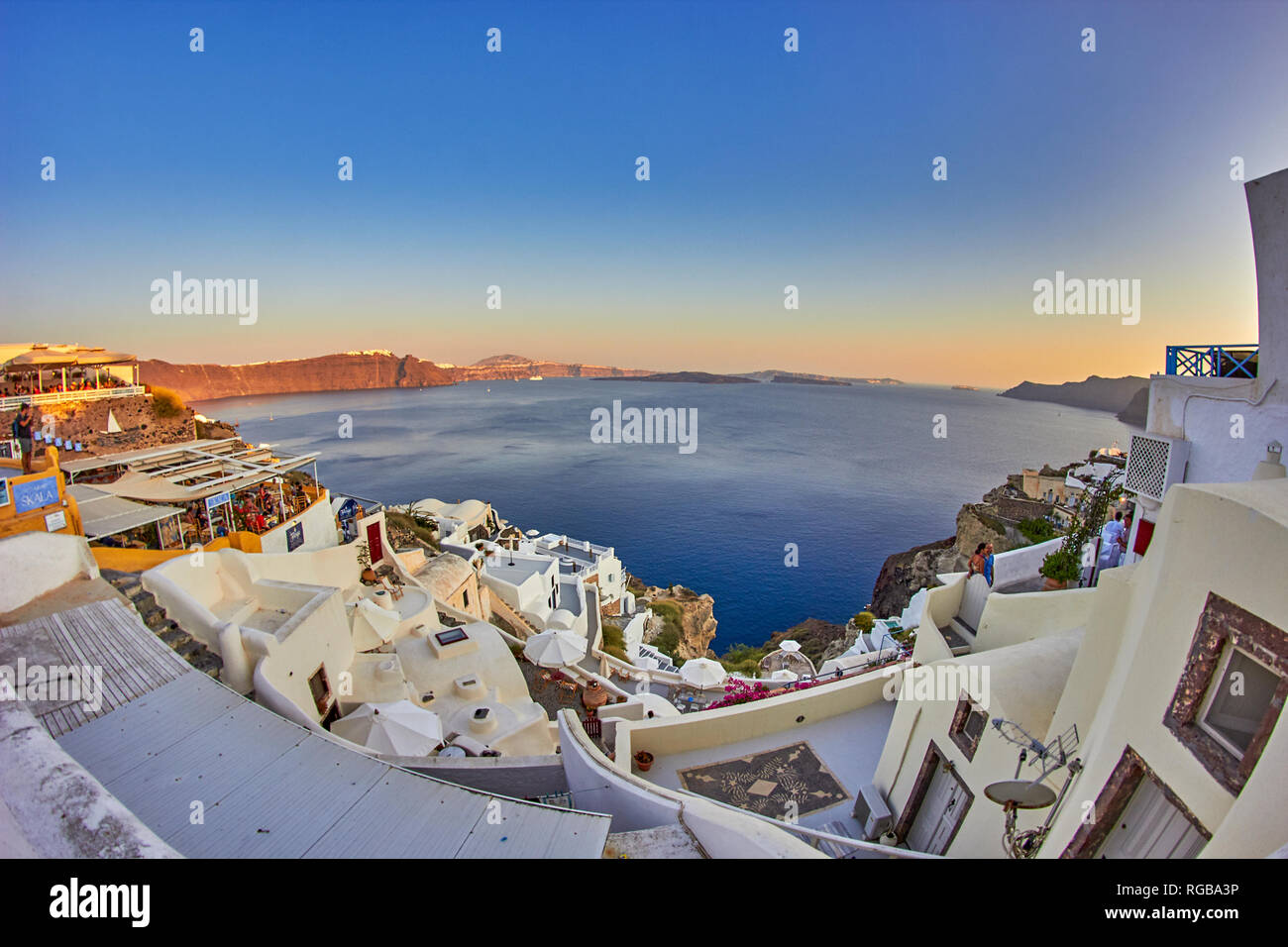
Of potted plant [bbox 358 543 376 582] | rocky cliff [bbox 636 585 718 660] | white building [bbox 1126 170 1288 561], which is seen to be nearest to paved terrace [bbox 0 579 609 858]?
white building [bbox 1126 170 1288 561]

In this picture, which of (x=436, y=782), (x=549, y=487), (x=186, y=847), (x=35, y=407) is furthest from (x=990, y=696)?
(x=549, y=487)

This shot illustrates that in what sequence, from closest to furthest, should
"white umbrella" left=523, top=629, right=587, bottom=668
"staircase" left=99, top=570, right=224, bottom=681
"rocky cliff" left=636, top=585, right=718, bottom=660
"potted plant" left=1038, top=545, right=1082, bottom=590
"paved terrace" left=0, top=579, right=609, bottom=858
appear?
1. "paved terrace" left=0, top=579, right=609, bottom=858
2. "staircase" left=99, top=570, right=224, bottom=681
3. "potted plant" left=1038, top=545, right=1082, bottom=590
4. "white umbrella" left=523, top=629, right=587, bottom=668
5. "rocky cliff" left=636, top=585, right=718, bottom=660

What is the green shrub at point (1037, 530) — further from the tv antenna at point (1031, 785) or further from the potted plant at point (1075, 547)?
the tv antenna at point (1031, 785)

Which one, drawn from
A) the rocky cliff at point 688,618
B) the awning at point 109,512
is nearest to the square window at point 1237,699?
the awning at point 109,512

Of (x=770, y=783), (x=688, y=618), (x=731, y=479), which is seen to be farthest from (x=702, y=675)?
(x=731, y=479)

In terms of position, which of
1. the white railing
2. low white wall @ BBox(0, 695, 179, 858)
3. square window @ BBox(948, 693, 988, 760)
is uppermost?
the white railing

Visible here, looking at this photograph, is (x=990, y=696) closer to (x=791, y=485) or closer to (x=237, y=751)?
(x=237, y=751)

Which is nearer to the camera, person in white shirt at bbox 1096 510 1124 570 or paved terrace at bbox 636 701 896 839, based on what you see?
paved terrace at bbox 636 701 896 839

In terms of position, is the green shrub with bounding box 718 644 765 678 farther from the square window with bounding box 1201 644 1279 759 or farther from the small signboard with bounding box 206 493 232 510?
the square window with bounding box 1201 644 1279 759
